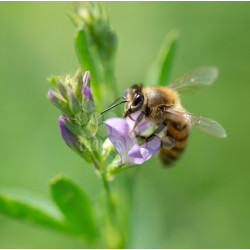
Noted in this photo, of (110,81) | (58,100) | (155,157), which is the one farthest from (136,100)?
(155,157)

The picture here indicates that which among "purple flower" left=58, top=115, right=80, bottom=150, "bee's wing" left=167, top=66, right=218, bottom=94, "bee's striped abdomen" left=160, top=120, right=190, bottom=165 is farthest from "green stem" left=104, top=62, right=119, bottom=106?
"purple flower" left=58, top=115, right=80, bottom=150

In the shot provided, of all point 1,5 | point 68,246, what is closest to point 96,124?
point 68,246

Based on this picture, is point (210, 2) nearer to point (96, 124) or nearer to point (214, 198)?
point (214, 198)

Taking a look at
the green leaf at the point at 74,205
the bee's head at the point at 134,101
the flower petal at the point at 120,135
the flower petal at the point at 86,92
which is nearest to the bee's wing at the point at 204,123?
the bee's head at the point at 134,101

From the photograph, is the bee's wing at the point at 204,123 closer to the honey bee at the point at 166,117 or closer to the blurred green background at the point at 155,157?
the honey bee at the point at 166,117

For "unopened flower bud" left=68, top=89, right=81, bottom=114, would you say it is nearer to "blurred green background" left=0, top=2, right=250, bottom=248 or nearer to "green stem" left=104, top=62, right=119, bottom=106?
"green stem" left=104, top=62, right=119, bottom=106
